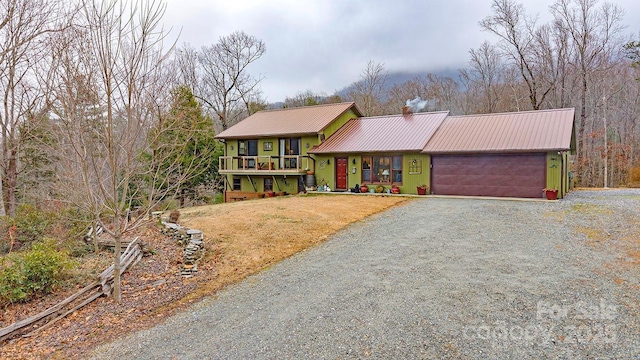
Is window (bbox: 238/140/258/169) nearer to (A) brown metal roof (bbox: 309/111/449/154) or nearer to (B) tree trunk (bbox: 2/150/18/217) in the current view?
(A) brown metal roof (bbox: 309/111/449/154)

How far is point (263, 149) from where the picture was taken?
1992 cm

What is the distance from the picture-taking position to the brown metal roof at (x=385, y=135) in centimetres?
1652

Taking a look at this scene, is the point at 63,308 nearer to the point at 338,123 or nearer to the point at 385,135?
the point at 385,135

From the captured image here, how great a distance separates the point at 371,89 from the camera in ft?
108

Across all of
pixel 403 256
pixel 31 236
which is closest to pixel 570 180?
pixel 403 256

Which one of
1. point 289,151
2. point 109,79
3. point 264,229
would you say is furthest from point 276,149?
point 109,79

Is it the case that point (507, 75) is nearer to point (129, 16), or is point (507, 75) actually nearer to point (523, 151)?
point (523, 151)

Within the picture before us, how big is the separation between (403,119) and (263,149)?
8.15m

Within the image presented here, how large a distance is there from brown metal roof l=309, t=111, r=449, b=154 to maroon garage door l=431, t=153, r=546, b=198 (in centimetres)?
161

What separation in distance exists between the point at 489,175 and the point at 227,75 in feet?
75.5

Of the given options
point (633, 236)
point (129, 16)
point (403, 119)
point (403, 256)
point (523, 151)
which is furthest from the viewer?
point (403, 119)

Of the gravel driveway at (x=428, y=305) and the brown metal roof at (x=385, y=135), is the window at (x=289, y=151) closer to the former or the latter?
the brown metal roof at (x=385, y=135)

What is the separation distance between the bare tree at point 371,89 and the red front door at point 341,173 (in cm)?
1535

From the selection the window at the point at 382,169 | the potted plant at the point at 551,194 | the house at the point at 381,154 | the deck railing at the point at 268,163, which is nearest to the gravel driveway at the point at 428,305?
the potted plant at the point at 551,194
